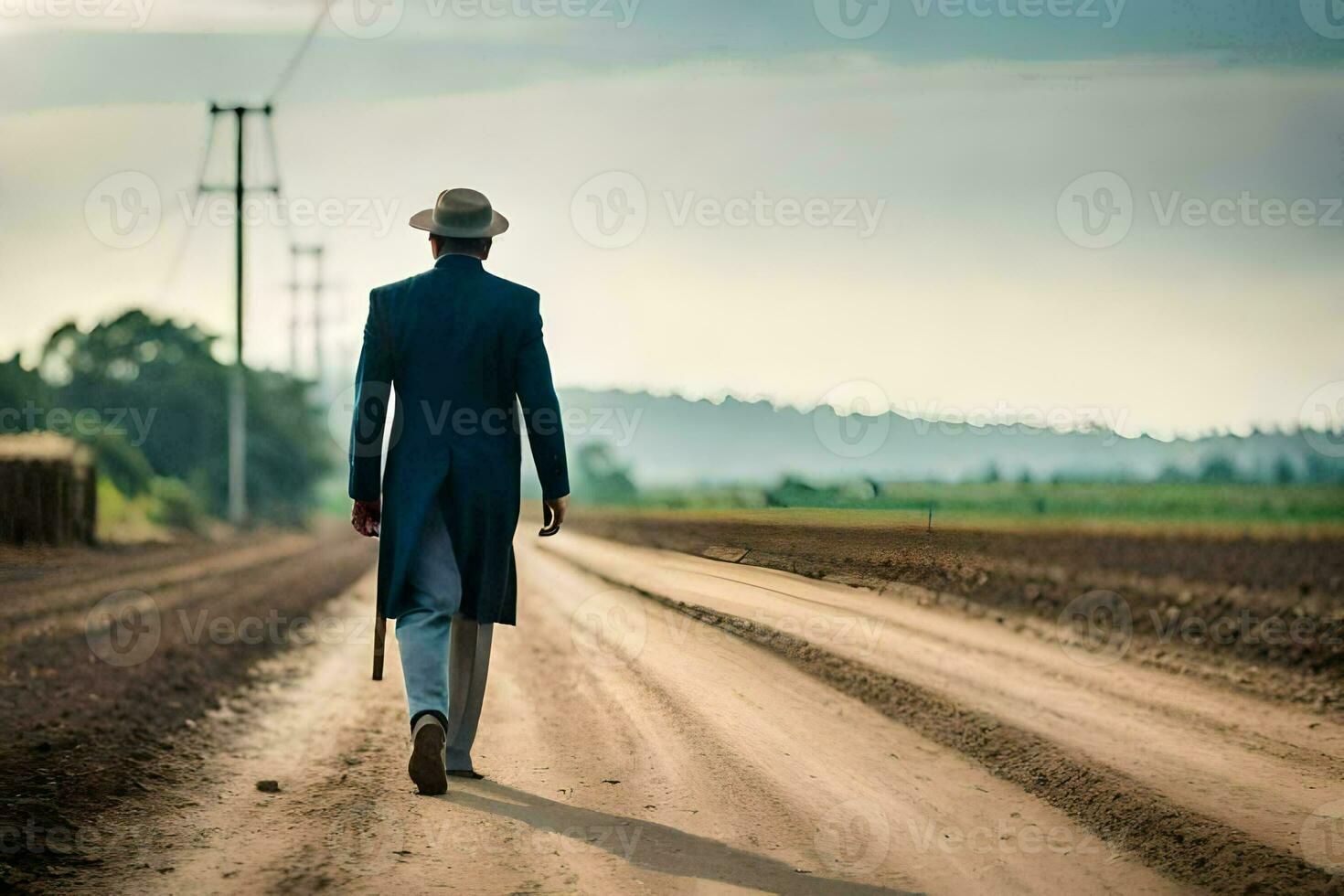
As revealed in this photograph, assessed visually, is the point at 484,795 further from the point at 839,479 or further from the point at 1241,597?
the point at 1241,597

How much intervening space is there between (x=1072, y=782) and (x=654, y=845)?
2.05 meters

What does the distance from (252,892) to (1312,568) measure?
2374 centimetres

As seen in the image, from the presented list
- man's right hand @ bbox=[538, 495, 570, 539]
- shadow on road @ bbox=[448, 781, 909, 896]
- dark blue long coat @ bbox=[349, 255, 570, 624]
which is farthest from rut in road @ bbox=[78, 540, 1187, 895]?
man's right hand @ bbox=[538, 495, 570, 539]

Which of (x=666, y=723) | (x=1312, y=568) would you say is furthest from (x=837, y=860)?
(x=1312, y=568)

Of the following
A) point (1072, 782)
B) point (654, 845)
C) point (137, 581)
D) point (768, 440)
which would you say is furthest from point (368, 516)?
point (137, 581)

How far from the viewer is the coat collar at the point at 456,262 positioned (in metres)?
4.11

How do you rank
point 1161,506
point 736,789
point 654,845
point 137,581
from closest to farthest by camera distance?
point 654,845 < point 736,789 < point 137,581 < point 1161,506

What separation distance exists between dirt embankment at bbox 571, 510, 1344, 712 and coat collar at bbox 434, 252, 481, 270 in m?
1.36

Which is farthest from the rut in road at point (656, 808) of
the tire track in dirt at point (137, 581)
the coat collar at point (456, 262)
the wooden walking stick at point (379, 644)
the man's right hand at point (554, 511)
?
the tire track in dirt at point (137, 581)

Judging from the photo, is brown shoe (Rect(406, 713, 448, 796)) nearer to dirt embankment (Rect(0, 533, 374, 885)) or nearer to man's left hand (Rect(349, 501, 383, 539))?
man's left hand (Rect(349, 501, 383, 539))

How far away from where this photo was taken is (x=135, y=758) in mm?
6258

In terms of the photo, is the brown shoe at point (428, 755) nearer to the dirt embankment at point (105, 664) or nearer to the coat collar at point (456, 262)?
the dirt embankment at point (105, 664)

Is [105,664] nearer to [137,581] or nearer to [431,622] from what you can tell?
[431,622]

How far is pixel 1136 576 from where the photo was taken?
21953 mm
